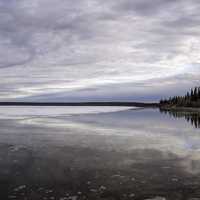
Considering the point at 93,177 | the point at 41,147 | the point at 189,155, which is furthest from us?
the point at 41,147

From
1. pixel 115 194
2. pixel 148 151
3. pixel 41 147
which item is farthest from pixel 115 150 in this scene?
pixel 115 194

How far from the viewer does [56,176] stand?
11.0 metres

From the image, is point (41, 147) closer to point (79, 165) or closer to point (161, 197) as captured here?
point (79, 165)

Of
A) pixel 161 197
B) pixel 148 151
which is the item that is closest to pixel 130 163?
pixel 148 151

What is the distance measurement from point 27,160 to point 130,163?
4869 millimetres

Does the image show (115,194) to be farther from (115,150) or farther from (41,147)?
(41,147)

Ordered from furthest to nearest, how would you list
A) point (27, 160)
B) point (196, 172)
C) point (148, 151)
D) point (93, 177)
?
1. point (148, 151)
2. point (27, 160)
3. point (196, 172)
4. point (93, 177)

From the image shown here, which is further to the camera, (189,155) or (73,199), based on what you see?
(189,155)

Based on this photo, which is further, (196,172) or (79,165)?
(79,165)

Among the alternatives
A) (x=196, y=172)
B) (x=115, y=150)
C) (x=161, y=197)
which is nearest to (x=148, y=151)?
(x=115, y=150)

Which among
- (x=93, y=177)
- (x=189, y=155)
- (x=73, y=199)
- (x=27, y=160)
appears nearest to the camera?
(x=73, y=199)

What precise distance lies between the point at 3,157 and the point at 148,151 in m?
7.82

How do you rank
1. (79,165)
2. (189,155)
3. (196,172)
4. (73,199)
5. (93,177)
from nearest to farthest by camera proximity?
(73,199), (93,177), (196,172), (79,165), (189,155)

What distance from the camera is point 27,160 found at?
13742 millimetres
